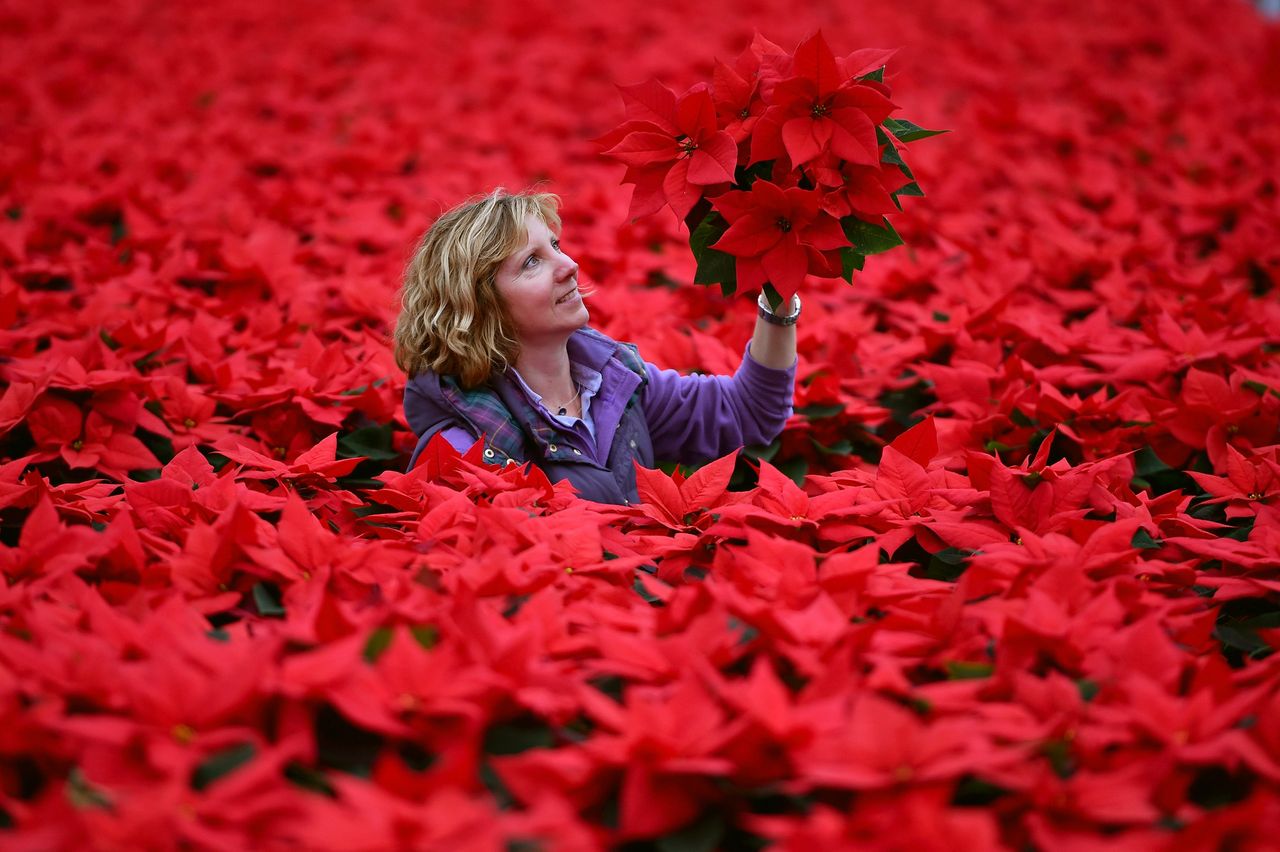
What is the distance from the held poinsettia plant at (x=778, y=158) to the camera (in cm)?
159

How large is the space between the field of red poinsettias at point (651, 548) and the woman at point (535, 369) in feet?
0.49

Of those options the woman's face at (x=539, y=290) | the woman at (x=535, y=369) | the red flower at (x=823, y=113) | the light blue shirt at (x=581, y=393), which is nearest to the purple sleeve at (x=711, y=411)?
the woman at (x=535, y=369)

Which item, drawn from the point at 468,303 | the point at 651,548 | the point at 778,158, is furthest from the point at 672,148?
the point at 651,548

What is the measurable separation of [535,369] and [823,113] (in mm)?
680

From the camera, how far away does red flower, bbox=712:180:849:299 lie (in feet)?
5.37

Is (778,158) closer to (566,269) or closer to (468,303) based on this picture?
(566,269)

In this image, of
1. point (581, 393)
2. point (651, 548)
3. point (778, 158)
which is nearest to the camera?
point (651, 548)

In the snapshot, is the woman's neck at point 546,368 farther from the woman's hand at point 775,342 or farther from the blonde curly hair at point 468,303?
the woman's hand at point 775,342

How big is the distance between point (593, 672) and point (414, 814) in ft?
Result: 1.00

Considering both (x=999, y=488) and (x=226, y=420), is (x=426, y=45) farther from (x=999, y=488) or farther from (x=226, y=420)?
(x=999, y=488)

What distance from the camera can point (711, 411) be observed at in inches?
79.7

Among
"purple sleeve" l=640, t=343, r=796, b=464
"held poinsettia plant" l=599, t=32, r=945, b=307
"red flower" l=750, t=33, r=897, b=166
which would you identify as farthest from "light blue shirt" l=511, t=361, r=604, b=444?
"red flower" l=750, t=33, r=897, b=166

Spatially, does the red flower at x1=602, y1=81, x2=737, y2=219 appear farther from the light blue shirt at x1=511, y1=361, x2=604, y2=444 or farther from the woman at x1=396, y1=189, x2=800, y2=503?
the light blue shirt at x1=511, y1=361, x2=604, y2=444

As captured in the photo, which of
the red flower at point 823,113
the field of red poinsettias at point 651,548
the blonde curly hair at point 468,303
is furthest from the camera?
the blonde curly hair at point 468,303
